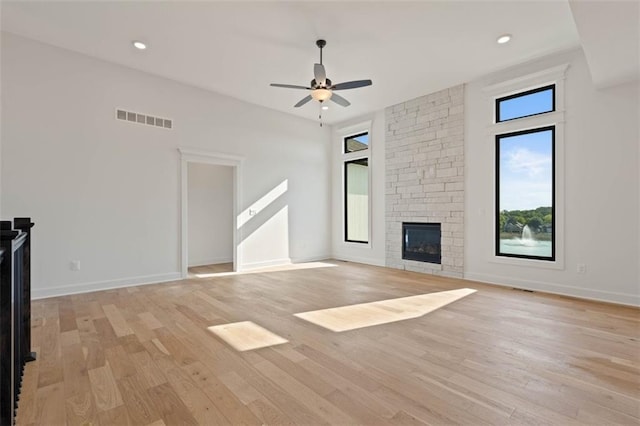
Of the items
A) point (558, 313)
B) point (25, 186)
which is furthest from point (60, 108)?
point (558, 313)

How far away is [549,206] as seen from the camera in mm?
4668

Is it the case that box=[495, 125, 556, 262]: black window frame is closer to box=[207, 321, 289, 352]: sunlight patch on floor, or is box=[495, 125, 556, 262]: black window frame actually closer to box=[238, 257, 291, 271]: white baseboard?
box=[207, 321, 289, 352]: sunlight patch on floor

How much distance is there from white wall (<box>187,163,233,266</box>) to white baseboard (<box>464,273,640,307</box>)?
18.2 ft

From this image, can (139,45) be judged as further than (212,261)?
No

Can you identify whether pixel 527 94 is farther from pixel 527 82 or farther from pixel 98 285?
pixel 98 285

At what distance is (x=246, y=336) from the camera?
291cm

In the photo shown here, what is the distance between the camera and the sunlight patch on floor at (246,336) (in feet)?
8.89

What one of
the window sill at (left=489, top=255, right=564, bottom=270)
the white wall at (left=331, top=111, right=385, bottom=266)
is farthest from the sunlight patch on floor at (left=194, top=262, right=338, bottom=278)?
the window sill at (left=489, top=255, right=564, bottom=270)

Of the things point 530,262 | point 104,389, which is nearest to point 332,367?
point 104,389

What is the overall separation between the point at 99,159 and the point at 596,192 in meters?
7.38

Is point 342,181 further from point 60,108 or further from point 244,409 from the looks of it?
point 244,409

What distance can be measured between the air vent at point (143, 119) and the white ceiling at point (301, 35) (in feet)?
2.52

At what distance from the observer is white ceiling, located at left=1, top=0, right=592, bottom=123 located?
3494 mm

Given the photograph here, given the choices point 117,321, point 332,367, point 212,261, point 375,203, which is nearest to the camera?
point 332,367
